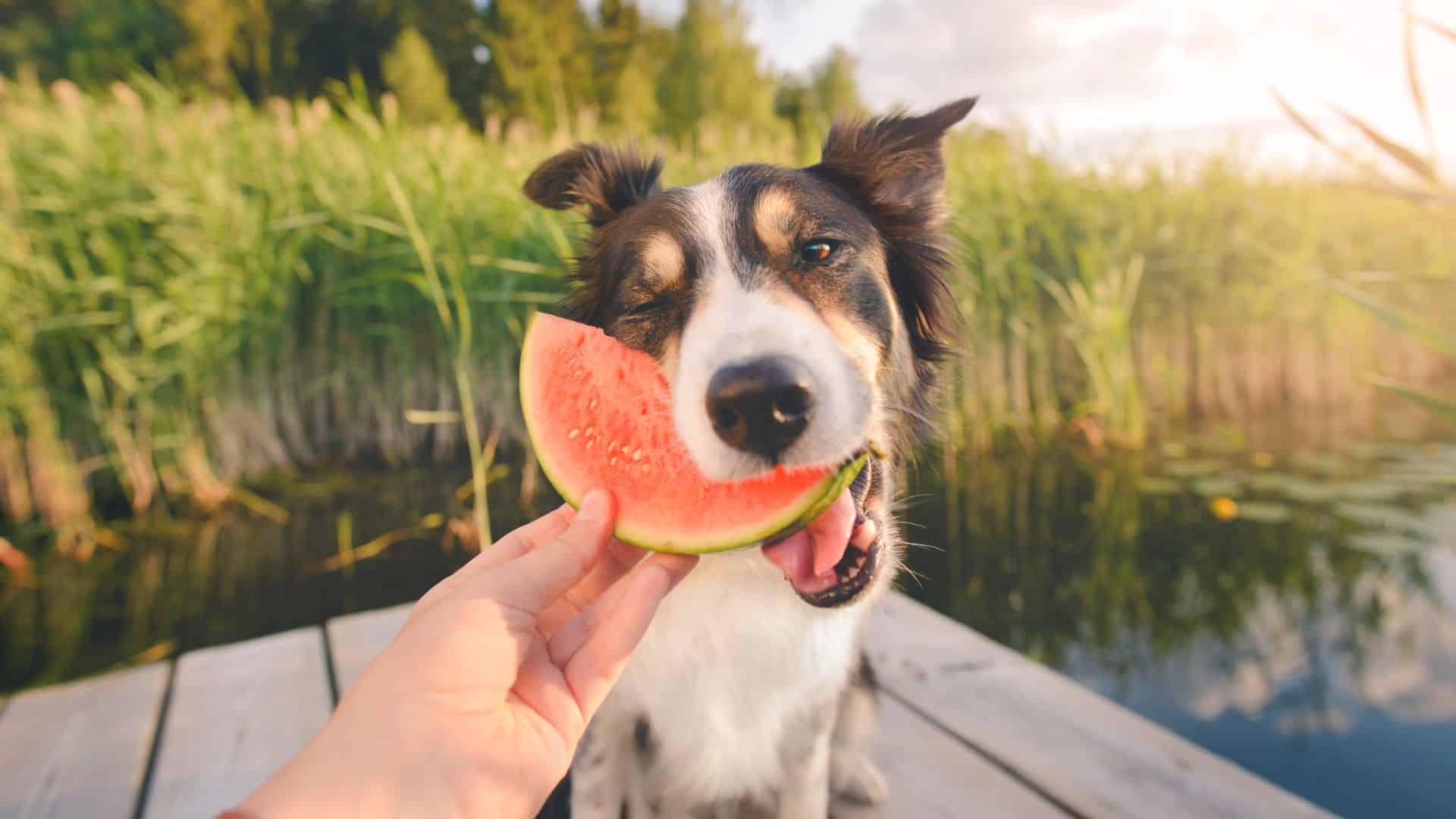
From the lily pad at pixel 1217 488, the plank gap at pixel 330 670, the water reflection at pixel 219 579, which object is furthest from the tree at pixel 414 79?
the plank gap at pixel 330 670

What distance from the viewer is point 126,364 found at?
15.0 ft

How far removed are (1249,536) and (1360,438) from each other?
2.90m

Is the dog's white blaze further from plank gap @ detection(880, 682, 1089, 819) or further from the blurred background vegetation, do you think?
the blurred background vegetation

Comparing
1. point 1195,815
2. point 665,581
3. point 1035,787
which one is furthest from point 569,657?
point 1195,815

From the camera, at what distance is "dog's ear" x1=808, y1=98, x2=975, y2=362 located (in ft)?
6.98

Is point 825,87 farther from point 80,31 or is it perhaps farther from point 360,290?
point 360,290

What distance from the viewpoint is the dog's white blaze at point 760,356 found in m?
1.37

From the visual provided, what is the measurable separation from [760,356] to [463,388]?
227 centimetres

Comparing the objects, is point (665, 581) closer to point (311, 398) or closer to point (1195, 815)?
point (1195, 815)

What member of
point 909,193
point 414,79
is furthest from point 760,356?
point 414,79

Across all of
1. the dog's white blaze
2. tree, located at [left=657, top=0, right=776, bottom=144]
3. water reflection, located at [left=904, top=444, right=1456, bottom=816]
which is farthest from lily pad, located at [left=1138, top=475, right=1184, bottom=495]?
tree, located at [left=657, top=0, right=776, bottom=144]

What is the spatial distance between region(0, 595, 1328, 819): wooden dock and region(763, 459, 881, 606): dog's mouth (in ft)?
2.56

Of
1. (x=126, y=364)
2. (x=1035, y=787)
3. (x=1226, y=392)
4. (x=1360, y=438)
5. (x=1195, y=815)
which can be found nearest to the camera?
(x=1195, y=815)

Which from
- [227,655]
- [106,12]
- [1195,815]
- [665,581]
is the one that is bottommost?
[1195,815]
